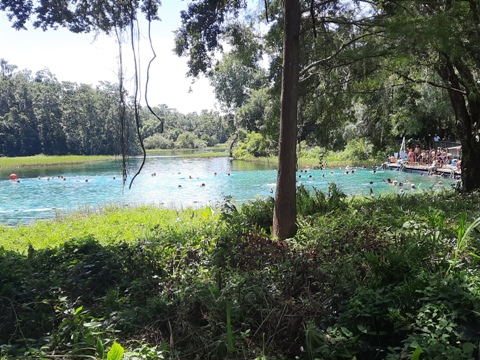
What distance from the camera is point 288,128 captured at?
583 cm

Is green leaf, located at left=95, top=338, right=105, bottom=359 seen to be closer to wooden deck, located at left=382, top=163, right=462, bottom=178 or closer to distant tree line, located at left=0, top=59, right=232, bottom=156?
wooden deck, located at left=382, top=163, right=462, bottom=178

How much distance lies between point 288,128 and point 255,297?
10.6 feet

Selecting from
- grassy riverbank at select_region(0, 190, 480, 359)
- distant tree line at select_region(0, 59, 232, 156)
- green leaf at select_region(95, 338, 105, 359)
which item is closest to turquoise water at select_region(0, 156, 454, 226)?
grassy riverbank at select_region(0, 190, 480, 359)

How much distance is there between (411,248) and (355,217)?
232 cm

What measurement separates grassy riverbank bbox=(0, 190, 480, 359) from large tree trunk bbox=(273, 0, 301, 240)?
1.71 ft

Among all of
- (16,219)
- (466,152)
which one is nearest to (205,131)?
(16,219)

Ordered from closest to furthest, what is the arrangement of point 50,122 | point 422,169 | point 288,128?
point 288,128
point 422,169
point 50,122

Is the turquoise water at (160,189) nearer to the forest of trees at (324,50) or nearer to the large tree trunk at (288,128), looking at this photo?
the forest of trees at (324,50)

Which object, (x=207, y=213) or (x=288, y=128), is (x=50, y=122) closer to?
(x=207, y=213)

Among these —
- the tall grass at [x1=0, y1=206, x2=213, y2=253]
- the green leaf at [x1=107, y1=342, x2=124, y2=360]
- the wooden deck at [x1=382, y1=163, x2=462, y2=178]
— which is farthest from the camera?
the wooden deck at [x1=382, y1=163, x2=462, y2=178]

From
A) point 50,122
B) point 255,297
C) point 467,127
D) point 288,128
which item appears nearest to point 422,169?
point 467,127

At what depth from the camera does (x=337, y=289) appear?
328cm

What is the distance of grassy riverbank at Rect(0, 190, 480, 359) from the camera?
2.59 m

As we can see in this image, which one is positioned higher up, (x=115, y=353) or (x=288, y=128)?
(x=288, y=128)
